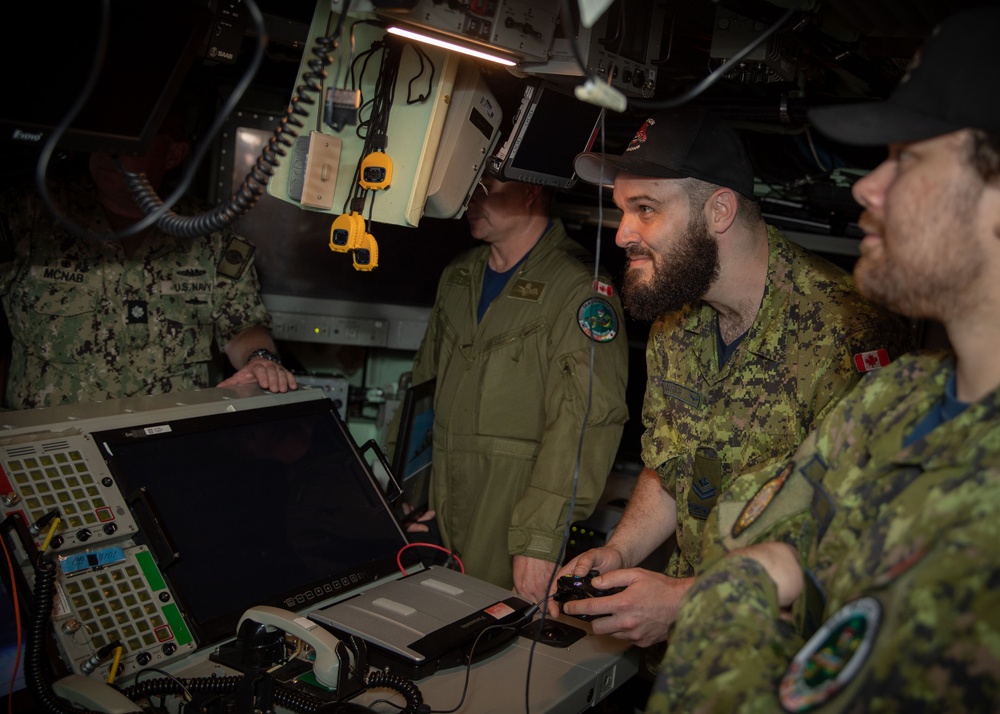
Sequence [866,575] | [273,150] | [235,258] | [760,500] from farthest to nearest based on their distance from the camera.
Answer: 1. [235,258]
2. [273,150]
3. [760,500]
4. [866,575]

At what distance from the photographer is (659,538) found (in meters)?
2.41

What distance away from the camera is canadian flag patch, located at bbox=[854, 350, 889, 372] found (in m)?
2.01

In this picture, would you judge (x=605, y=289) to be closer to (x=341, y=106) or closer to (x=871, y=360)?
(x=871, y=360)

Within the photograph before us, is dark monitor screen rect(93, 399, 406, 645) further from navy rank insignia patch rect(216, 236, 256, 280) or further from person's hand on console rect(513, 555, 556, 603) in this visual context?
navy rank insignia patch rect(216, 236, 256, 280)

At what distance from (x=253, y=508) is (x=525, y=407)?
1.15 meters

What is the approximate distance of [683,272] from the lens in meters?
2.25

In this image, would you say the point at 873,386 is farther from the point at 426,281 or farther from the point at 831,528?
the point at 426,281

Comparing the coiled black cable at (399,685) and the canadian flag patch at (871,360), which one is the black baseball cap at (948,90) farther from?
the coiled black cable at (399,685)

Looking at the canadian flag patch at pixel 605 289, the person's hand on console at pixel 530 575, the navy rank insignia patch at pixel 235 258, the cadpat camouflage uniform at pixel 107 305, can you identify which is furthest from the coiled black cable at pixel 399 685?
the navy rank insignia patch at pixel 235 258

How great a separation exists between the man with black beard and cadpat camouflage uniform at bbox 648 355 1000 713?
2.23ft

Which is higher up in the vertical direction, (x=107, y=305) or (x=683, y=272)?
(x=683, y=272)

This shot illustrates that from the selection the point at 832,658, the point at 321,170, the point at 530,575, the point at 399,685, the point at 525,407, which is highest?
the point at 321,170

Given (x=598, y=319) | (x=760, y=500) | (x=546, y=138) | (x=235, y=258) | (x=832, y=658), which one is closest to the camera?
(x=832, y=658)

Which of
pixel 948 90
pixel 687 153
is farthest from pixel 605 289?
pixel 948 90
